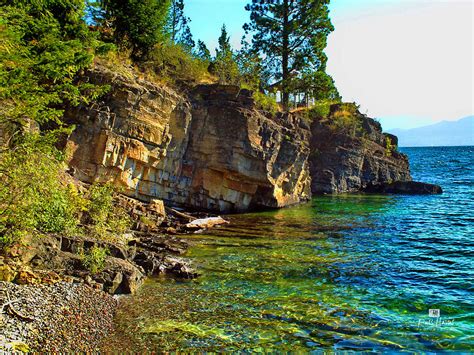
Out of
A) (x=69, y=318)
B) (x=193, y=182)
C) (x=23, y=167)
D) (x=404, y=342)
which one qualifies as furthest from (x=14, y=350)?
(x=193, y=182)

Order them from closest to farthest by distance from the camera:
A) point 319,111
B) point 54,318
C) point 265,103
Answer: point 54,318, point 265,103, point 319,111

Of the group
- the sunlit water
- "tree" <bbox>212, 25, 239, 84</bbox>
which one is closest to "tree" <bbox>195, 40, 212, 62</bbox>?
"tree" <bbox>212, 25, 239, 84</bbox>

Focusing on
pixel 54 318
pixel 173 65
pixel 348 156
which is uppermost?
pixel 173 65

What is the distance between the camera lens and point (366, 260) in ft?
51.5

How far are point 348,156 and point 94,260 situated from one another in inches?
1415

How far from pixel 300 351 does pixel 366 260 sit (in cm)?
840

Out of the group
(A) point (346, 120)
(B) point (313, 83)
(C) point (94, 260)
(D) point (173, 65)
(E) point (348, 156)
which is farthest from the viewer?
(A) point (346, 120)

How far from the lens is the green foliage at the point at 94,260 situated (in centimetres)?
1105

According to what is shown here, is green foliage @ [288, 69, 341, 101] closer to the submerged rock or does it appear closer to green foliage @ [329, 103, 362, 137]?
green foliage @ [329, 103, 362, 137]

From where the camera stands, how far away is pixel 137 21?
2459 centimetres

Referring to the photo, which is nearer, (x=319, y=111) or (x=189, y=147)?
(x=189, y=147)

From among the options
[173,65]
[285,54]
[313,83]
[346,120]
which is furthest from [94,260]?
[346,120]

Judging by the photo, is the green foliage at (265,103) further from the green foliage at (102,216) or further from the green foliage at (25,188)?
the green foliage at (25,188)

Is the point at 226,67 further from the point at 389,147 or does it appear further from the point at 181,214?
the point at 389,147
